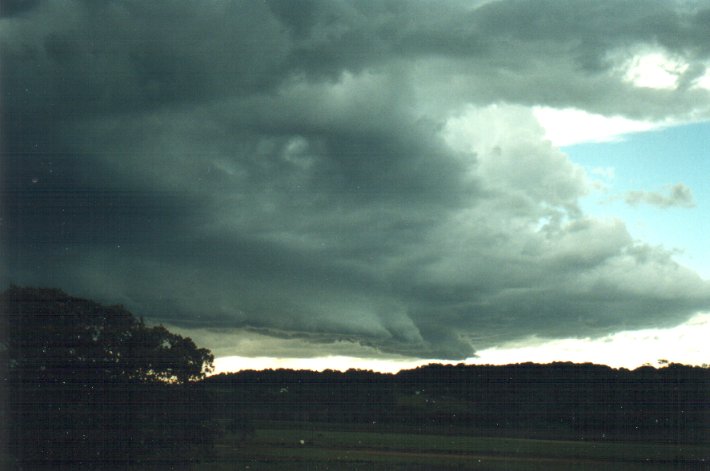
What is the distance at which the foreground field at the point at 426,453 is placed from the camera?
8.18 m

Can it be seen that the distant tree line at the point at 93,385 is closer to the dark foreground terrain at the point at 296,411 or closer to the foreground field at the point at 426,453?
the dark foreground terrain at the point at 296,411

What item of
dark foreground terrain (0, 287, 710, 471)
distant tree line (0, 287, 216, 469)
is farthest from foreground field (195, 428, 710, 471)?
distant tree line (0, 287, 216, 469)

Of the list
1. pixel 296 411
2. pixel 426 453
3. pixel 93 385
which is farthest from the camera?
pixel 426 453

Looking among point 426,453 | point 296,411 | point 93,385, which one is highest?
point 93,385

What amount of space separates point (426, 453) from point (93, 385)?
5222 millimetres

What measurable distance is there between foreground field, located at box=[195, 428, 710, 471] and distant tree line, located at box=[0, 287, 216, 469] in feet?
2.67

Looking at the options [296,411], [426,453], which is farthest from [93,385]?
[426,453]

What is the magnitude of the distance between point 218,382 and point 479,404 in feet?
12.7

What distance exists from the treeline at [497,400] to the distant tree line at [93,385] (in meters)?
0.59

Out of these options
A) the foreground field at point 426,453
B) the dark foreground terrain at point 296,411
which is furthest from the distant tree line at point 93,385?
the foreground field at point 426,453

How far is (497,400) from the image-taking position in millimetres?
8523

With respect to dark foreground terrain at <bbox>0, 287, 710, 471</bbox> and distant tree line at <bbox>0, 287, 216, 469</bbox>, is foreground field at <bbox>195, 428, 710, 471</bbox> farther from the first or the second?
distant tree line at <bbox>0, 287, 216, 469</bbox>

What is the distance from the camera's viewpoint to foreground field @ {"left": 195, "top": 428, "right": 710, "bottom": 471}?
322 inches

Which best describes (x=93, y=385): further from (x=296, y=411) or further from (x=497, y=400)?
(x=497, y=400)
